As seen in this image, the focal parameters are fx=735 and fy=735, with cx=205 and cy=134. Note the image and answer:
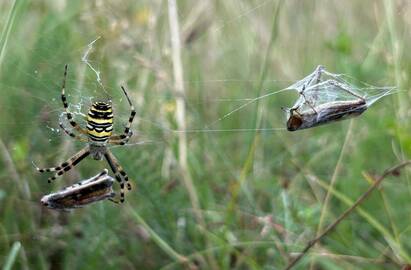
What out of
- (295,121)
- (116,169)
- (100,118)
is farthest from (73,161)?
(295,121)

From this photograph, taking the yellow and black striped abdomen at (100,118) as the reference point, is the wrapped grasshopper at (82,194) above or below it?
below

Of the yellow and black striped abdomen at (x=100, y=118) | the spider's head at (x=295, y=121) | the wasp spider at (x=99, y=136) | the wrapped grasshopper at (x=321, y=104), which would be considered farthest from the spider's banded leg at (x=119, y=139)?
the spider's head at (x=295, y=121)

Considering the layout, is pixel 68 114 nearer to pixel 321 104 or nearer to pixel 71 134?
pixel 71 134

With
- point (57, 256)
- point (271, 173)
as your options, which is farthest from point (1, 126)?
point (271, 173)

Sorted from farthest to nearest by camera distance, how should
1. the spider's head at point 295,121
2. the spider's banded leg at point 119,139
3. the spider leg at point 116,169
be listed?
the spider leg at point 116,169, the spider's banded leg at point 119,139, the spider's head at point 295,121

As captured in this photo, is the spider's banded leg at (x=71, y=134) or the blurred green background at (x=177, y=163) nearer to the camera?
the spider's banded leg at (x=71, y=134)

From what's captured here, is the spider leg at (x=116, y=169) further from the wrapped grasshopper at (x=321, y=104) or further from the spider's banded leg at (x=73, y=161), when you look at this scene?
the wrapped grasshopper at (x=321, y=104)
